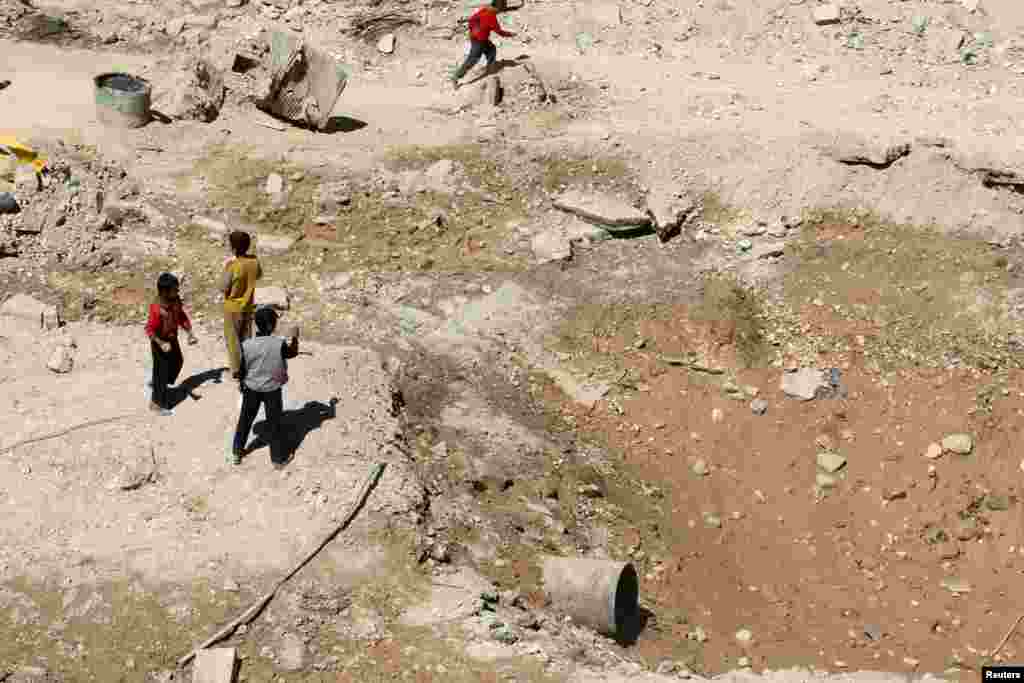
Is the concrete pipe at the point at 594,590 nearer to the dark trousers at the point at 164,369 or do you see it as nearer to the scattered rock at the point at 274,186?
the dark trousers at the point at 164,369

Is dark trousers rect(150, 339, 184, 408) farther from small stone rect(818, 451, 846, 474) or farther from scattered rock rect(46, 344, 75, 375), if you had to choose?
small stone rect(818, 451, 846, 474)

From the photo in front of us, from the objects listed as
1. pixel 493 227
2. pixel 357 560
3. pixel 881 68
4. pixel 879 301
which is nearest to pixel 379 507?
pixel 357 560

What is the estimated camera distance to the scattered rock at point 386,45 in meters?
17.3

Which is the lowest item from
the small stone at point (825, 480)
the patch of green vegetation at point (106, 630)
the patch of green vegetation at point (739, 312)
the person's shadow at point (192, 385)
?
the small stone at point (825, 480)

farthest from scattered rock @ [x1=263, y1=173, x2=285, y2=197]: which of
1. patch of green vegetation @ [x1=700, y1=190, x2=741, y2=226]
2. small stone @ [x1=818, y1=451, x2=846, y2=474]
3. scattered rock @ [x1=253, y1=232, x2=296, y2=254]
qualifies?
small stone @ [x1=818, y1=451, x2=846, y2=474]

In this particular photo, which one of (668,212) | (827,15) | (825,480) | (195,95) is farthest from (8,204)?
(827,15)

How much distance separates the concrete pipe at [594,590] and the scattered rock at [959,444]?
426 cm

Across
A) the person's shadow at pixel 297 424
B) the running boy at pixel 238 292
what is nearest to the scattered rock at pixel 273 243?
the running boy at pixel 238 292

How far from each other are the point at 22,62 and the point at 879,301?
1218cm

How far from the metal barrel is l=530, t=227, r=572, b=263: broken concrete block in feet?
17.5

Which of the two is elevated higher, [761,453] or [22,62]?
[22,62]

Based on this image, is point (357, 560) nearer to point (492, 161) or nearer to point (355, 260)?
point (355, 260)

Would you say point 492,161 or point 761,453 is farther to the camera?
point 492,161

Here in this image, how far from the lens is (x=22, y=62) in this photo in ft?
54.4
